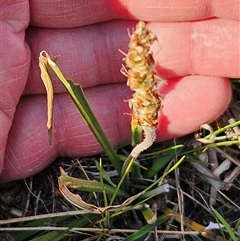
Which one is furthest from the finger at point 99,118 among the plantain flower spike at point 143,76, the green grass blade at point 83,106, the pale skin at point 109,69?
the plantain flower spike at point 143,76

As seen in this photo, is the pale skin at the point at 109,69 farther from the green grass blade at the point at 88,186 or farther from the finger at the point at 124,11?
the green grass blade at the point at 88,186

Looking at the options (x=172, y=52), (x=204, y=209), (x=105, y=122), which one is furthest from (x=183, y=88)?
(x=204, y=209)

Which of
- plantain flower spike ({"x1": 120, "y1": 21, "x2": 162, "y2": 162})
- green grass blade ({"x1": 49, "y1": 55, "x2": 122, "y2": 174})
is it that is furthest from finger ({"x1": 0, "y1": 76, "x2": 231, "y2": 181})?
plantain flower spike ({"x1": 120, "y1": 21, "x2": 162, "y2": 162})

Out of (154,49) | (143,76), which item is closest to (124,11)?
(154,49)

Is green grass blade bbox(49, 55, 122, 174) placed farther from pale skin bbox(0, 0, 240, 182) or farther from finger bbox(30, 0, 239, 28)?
finger bbox(30, 0, 239, 28)

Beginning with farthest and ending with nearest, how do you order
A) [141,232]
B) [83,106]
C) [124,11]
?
[124,11] < [141,232] < [83,106]

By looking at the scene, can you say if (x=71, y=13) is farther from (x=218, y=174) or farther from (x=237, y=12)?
(x=218, y=174)

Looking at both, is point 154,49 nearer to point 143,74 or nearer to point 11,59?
point 11,59
